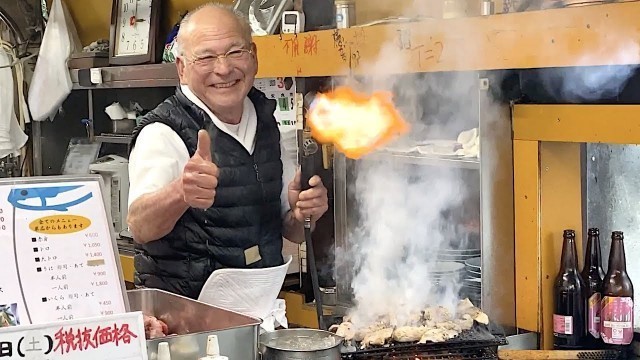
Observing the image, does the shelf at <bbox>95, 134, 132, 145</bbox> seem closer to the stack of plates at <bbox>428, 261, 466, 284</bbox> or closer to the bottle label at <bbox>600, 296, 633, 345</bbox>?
the stack of plates at <bbox>428, 261, 466, 284</bbox>

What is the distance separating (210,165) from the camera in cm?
254

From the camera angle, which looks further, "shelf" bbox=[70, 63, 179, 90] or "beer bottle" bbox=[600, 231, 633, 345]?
"shelf" bbox=[70, 63, 179, 90]

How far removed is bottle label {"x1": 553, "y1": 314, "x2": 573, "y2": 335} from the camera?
2.78 meters

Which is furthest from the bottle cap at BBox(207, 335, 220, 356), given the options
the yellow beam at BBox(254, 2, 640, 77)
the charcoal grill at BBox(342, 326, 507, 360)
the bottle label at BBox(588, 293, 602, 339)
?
the bottle label at BBox(588, 293, 602, 339)

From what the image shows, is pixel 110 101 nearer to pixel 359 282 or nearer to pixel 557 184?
pixel 359 282

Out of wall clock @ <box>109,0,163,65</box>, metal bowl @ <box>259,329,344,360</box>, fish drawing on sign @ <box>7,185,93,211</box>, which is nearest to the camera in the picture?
fish drawing on sign @ <box>7,185,93,211</box>

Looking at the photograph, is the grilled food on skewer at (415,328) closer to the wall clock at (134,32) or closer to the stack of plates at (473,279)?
the stack of plates at (473,279)

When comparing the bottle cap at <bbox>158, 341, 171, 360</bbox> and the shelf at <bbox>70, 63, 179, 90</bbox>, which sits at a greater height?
the shelf at <bbox>70, 63, 179, 90</bbox>

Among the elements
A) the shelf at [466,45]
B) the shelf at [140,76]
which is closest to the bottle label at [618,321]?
the shelf at [466,45]

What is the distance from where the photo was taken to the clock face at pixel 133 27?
15.9ft

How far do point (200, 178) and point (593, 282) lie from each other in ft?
4.66

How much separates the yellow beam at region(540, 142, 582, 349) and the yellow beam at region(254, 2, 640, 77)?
0.47 metres

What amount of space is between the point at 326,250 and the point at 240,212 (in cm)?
86

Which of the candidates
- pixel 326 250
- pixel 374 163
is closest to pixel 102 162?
pixel 326 250
